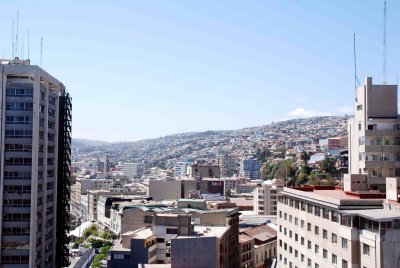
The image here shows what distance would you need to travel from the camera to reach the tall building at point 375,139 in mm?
49344

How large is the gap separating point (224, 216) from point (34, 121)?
102 ft

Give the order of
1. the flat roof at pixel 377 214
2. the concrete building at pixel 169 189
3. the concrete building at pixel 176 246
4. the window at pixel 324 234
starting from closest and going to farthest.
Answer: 1. the flat roof at pixel 377 214
2. the window at pixel 324 234
3. the concrete building at pixel 176 246
4. the concrete building at pixel 169 189

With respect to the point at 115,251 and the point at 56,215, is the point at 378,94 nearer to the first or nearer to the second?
the point at 115,251

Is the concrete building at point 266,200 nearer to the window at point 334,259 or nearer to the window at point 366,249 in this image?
the window at point 334,259

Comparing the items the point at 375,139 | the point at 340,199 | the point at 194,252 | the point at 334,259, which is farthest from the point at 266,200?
the point at 340,199

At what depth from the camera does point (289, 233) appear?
5362cm

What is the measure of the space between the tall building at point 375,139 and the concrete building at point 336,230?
347 centimetres

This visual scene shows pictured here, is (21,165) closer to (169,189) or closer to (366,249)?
(366,249)

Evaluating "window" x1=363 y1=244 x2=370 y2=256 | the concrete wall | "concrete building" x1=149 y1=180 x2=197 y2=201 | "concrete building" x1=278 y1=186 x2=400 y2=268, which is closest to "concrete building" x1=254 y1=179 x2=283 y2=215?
"concrete building" x1=149 y1=180 x2=197 y2=201

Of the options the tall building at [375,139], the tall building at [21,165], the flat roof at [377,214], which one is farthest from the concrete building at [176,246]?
the flat roof at [377,214]

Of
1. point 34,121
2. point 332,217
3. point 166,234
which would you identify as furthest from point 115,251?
point 332,217

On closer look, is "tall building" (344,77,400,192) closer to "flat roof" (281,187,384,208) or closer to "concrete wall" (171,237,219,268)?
"flat roof" (281,187,384,208)

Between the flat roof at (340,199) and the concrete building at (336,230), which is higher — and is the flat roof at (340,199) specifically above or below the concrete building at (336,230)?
above

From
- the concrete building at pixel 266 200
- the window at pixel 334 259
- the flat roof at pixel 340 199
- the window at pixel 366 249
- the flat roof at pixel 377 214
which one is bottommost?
the concrete building at pixel 266 200
